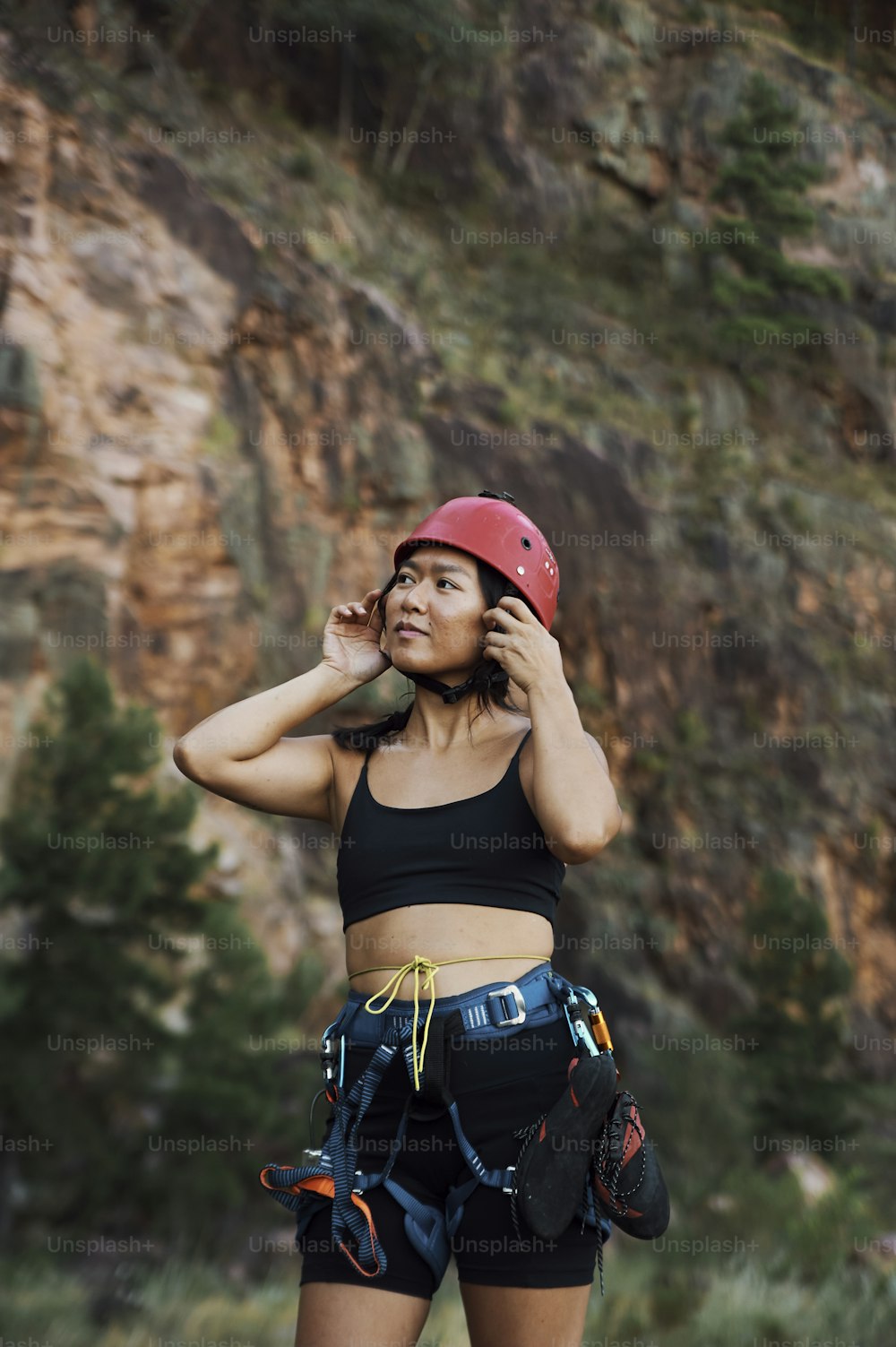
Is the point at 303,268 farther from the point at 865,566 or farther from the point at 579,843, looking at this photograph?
the point at 579,843

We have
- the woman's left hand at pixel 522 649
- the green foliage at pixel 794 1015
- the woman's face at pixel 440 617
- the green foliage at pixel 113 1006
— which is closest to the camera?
the woman's left hand at pixel 522 649

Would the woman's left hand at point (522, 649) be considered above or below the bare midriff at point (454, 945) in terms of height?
above

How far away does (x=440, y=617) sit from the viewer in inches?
115

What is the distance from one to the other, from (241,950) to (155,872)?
835mm

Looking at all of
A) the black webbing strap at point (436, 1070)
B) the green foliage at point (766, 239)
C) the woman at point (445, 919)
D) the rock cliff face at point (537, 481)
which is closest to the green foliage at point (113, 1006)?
the rock cliff face at point (537, 481)

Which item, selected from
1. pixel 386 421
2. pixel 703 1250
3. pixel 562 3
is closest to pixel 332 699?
pixel 703 1250

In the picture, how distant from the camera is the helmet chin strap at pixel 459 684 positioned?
2988 millimetres

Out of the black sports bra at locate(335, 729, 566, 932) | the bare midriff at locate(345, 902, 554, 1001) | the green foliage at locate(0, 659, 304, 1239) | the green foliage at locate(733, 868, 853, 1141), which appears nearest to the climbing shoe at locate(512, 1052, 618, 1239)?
the bare midriff at locate(345, 902, 554, 1001)

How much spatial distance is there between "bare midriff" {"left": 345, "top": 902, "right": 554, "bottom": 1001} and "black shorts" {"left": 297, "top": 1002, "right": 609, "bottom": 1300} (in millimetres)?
128

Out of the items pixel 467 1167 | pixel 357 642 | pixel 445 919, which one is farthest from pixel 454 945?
pixel 357 642

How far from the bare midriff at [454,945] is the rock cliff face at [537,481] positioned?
7841 mm

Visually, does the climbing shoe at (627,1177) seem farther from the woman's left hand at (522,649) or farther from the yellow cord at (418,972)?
the woman's left hand at (522,649)

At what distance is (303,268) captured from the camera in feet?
49.5

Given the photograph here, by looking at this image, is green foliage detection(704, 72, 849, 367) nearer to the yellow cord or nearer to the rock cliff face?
the rock cliff face
